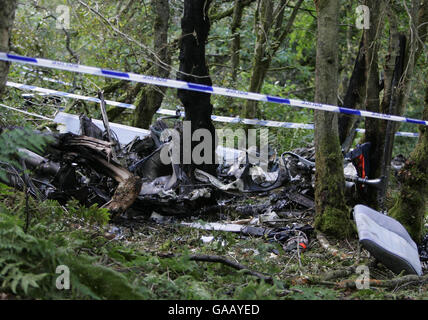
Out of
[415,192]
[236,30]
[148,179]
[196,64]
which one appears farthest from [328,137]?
[236,30]

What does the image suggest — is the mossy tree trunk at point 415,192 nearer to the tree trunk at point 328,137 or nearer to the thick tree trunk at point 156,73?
the tree trunk at point 328,137

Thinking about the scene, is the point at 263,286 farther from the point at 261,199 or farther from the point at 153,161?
the point at 261,199

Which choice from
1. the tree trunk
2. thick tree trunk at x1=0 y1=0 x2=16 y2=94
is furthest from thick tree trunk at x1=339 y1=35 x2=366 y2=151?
thick tree trunk at x1=0 y1=0 x2=16 y2=94

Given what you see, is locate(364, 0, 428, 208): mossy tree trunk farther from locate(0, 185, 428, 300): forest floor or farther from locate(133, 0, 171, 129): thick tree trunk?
locate(133, 0, 171, 129): thick tree trunk

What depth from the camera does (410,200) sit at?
20.5 feet

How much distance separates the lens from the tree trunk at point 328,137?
20.0ft

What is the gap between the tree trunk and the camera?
6.10 m

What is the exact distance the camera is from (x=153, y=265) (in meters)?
3.93

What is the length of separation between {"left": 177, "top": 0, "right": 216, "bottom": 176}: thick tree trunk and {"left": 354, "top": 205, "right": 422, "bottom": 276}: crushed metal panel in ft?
9.54

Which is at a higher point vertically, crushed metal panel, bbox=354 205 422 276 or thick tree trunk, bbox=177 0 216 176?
thick tree trunk, bbox=177 0 216 176

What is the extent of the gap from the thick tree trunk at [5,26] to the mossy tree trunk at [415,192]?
4.70m
